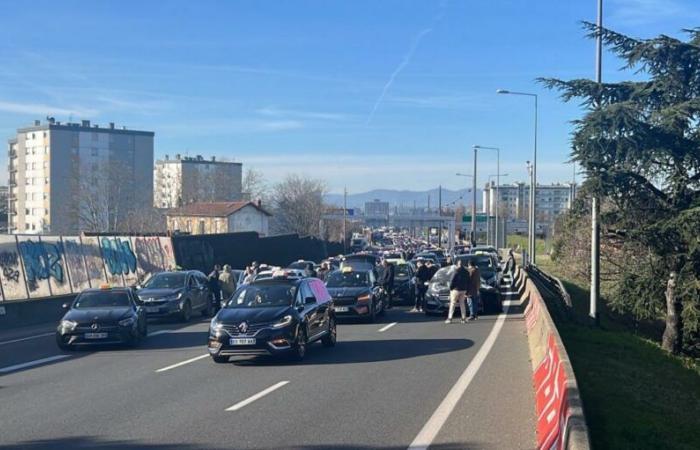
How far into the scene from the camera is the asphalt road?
892 cm

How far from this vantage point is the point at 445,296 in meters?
25.2

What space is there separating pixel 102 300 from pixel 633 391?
470 inches

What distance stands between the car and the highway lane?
9430mm

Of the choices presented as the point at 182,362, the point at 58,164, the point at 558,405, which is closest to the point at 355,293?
the point at 182,362

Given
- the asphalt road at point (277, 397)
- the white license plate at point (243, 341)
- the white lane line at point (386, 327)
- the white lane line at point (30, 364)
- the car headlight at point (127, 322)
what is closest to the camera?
the asphalt road at point (277, 397)

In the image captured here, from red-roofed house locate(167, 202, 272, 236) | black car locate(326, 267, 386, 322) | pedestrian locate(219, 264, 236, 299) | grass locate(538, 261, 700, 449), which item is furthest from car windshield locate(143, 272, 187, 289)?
red-roofed house locate(167, 202, 272, 236)

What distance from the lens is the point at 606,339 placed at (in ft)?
66.8

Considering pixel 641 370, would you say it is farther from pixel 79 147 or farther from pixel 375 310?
pixel 79 147

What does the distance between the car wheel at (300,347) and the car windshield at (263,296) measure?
679 millimetres

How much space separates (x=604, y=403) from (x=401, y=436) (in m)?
3.55

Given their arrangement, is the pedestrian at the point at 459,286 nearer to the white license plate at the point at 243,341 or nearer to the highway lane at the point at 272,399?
the highway lane at the point at 272,399

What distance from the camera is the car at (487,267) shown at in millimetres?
27453

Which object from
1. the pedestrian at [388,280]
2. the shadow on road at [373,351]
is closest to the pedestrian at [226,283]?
the pedestrian at [388,280]

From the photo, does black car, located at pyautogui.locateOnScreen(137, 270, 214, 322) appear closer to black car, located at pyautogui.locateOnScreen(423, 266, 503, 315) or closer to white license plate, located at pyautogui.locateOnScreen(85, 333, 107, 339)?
white license plate, located at pyautogui.locateOnScreen(85, 333, 107, 339)
